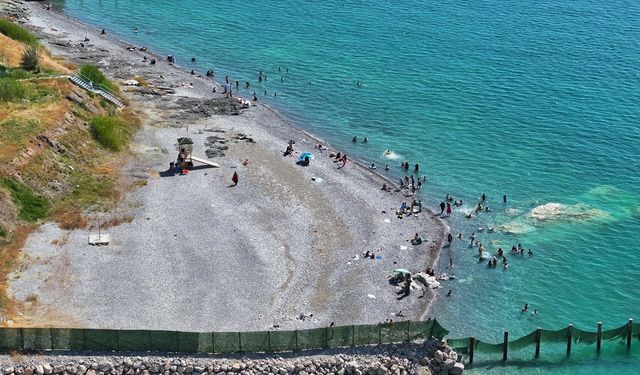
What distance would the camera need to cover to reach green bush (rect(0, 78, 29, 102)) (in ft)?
267

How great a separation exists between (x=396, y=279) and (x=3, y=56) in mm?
55115

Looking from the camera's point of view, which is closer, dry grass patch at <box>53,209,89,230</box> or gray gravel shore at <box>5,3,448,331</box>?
gray gravel shore at <box>5,3,448,331</box>

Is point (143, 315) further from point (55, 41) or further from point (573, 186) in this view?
point (55, 41)

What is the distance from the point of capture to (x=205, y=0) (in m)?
158

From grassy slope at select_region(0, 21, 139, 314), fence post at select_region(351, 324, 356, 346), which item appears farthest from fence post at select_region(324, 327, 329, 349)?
grassy slope at select_region(0, 21, 139, 314)

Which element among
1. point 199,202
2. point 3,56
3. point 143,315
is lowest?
point 143,315

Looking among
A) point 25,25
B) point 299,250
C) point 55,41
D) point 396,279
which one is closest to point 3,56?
point 55,41

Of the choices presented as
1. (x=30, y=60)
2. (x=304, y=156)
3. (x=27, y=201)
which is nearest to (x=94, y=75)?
(x=30, y=60)

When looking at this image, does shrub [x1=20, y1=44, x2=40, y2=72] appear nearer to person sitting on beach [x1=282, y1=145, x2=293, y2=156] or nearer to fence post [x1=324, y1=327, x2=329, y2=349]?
person sitting on beach [x1=282, y1=145, x2=293, y2=156]

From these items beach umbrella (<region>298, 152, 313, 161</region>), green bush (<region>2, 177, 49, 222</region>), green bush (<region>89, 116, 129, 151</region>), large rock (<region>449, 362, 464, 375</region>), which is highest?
green bush (<region>89, 116, 129, 151</region>)

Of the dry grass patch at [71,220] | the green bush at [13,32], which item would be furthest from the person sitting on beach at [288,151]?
the green bush at [13,32]

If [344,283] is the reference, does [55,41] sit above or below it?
above

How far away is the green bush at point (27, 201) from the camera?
67.6 metres

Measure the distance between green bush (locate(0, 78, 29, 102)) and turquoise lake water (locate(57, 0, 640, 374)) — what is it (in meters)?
33.9
